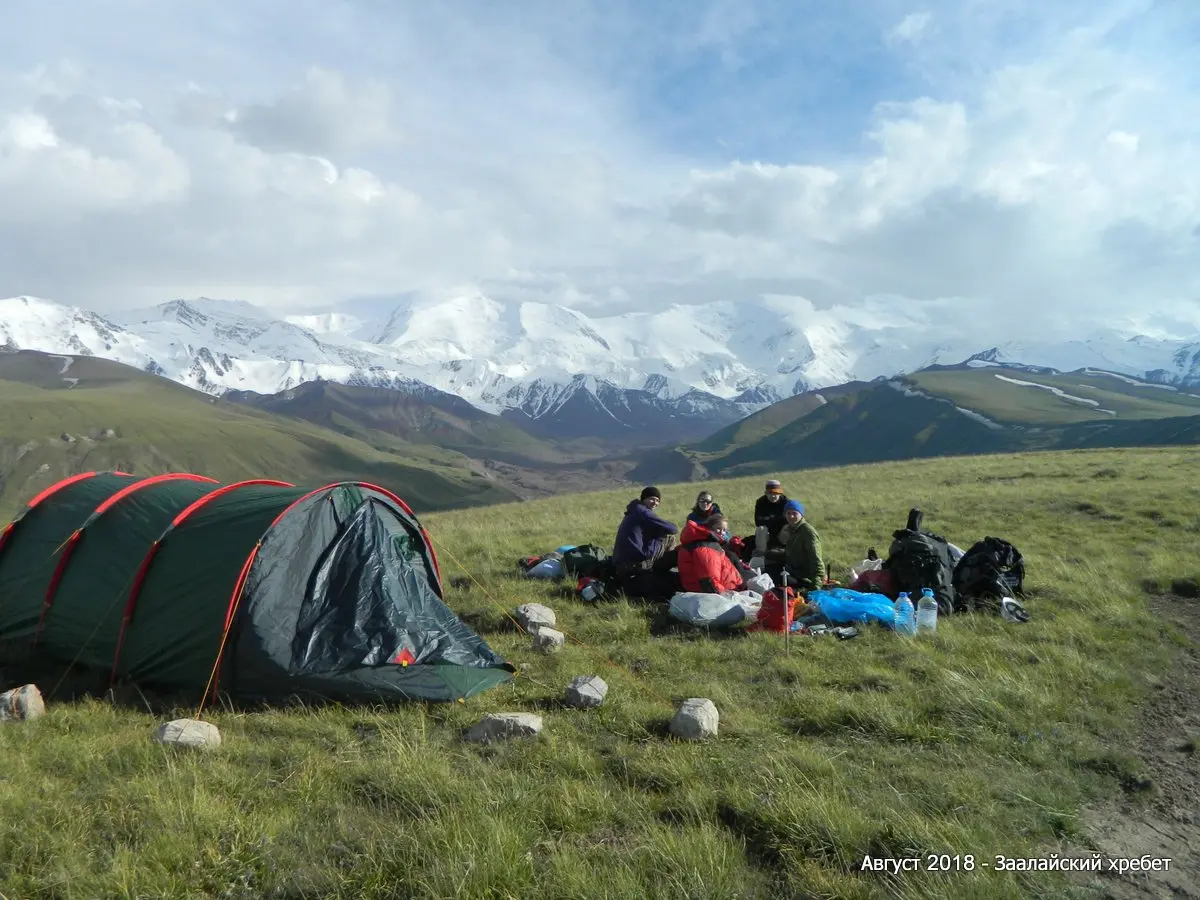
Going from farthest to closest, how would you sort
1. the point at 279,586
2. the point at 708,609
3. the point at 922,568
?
the point at 922,568 → the point at 708,609 → the point at 279,586

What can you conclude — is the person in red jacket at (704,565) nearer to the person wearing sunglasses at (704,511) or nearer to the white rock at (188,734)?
the person wearing sunglasses at (704,511)

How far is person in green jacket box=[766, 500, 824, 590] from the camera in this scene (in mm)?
11867

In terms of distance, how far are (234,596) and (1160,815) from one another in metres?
9.18

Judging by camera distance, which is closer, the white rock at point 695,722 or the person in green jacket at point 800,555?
the white rock at point 695,722

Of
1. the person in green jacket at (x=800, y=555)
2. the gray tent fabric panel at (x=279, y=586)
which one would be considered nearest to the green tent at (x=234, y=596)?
the gray tent fabric panel at (x=279, y=586)

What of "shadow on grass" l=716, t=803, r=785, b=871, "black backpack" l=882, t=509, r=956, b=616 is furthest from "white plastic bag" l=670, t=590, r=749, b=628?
"shadow on grass" l=716, t=803, r=785, b=871

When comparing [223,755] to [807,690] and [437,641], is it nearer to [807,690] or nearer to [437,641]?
[437,641]

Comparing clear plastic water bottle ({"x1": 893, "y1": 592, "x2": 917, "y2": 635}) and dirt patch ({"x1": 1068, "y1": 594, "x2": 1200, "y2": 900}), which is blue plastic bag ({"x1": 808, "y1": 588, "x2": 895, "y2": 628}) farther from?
dirt patch ({"x1": 1068, "y1": 594, "x2": 1200, "y2": 900})

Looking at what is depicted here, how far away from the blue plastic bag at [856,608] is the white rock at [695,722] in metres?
4.05

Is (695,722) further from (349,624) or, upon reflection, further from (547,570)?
(547,570)

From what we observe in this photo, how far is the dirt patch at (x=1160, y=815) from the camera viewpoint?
4.75m

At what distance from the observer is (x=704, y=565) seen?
445 inches

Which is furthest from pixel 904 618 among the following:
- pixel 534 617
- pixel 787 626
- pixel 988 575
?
pixel 534 617

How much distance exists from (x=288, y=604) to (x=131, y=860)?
3.77 m
